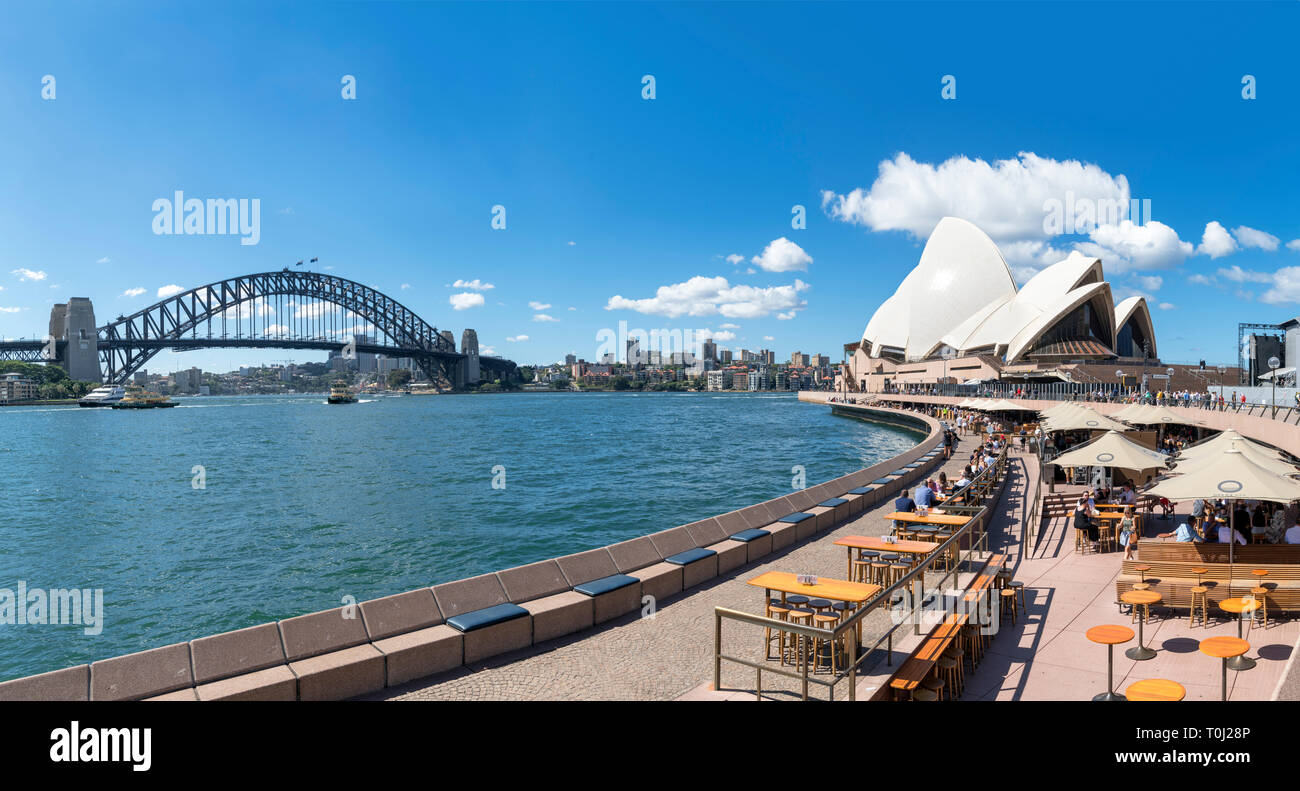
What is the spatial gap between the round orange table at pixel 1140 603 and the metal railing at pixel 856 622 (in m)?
1.74

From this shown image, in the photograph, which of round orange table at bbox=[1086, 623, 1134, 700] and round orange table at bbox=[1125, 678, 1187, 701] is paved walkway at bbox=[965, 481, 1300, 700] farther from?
round orange table at bbox=[1125, 678, 1187, 701]

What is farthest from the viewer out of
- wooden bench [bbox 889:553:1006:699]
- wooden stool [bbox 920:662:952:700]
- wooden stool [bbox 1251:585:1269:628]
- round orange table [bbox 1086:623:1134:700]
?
wooden stool [bbox 1251:585:1269:628]

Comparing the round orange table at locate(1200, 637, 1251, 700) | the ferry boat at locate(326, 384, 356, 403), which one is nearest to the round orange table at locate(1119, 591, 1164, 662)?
the round orange table at locate(1200, 637, 1251, 700)

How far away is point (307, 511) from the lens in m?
23.8

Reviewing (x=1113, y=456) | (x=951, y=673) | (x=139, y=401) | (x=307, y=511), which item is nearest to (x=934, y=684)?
(x=951, y=673)

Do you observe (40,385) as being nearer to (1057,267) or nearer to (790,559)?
(790,559)

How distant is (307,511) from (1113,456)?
80.0 feet

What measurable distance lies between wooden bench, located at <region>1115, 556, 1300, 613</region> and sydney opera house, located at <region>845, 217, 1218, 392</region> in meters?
57.3

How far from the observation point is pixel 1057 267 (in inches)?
2879

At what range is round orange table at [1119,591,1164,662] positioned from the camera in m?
6.99

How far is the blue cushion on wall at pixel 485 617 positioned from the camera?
669 cm

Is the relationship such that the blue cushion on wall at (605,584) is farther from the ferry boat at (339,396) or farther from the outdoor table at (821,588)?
the ferry boat at (339,396)
